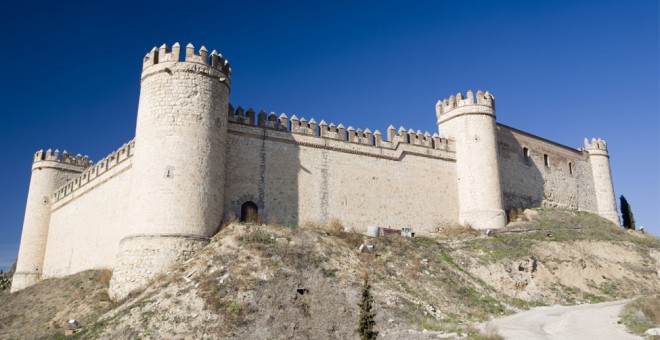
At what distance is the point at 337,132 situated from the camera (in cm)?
2670

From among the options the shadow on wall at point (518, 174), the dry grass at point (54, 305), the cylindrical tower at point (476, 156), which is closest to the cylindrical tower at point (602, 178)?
the shadow on wall at point (518, 174)

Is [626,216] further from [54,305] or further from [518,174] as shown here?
[54,305]

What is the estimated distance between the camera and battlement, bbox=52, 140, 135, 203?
84.6 feet

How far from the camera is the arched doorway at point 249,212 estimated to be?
75.0ft

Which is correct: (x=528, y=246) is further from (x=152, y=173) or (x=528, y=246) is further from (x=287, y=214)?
(x=152, y=173)

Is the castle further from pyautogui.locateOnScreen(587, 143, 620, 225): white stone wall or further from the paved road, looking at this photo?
the paved road

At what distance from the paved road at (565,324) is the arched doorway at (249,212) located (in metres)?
10.4

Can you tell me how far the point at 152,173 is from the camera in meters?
20.2

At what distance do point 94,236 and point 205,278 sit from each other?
12.3 metres

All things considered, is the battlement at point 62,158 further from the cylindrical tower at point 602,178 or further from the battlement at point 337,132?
the cylindrical tower at point 602,178

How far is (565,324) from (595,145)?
27386 mm


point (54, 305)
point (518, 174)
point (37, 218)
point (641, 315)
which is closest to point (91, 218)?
point (54, 305)

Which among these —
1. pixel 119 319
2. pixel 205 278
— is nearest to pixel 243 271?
pixel 205 278

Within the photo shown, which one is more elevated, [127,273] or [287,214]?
[287,214]
